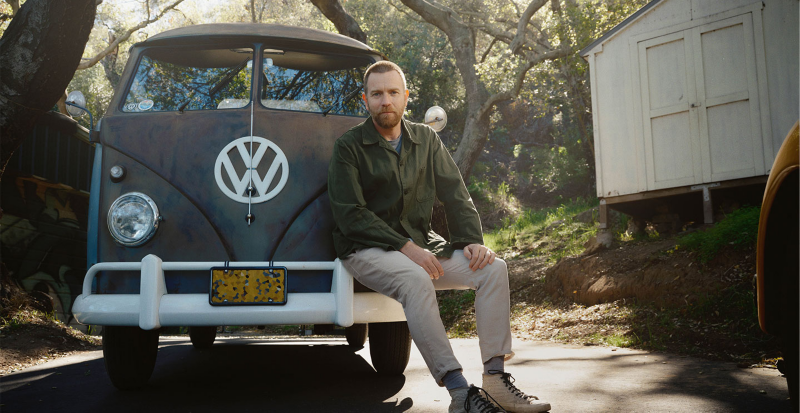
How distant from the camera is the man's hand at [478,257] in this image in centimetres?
331

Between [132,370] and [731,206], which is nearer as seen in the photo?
[132,370]

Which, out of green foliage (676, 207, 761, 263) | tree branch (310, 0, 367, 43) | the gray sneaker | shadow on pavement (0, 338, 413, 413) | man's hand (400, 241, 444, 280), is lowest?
shadow on pavement (0, 338, 413, 413)

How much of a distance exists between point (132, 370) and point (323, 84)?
7.21 feet

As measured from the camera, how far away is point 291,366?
530 cm

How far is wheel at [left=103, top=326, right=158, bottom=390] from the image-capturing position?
3.67 meters

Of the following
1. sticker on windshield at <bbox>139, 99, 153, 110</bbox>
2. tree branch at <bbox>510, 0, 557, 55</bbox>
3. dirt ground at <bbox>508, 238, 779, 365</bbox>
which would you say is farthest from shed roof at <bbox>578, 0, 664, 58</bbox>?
sticker on windshield at <bbox>139, 99, 153, 110</bbox>

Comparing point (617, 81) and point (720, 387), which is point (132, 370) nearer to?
point (720, 387)

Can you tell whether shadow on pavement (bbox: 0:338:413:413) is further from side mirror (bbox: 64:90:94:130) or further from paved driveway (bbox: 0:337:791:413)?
side mirror (bbox: 64:90:94:130)

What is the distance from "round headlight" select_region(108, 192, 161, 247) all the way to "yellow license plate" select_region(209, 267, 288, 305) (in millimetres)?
522

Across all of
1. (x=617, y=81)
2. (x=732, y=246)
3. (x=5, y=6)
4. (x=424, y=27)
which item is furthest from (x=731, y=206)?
Result: (x=424, y=27)

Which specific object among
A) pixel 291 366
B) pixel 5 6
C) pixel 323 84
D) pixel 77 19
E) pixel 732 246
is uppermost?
pixel 5 6

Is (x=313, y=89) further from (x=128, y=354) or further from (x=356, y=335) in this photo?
(x=356, y=335)

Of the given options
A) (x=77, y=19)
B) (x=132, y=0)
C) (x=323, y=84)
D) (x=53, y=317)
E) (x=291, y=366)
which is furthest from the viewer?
(x=132, y=0)

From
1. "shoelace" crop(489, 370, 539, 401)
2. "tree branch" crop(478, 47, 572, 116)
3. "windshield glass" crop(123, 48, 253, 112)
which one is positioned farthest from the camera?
"tree branch" crop(478, 47, 572, 116)
